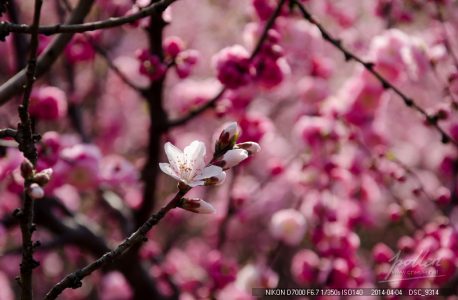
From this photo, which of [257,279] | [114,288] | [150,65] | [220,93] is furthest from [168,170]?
[114,288]

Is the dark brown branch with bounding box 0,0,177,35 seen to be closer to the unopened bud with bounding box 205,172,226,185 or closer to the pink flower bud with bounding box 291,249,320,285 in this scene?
the unopened bud with bounding box 205,172,226,185

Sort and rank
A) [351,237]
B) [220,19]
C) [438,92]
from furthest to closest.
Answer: [220,19] → [438,92] → [351,237]

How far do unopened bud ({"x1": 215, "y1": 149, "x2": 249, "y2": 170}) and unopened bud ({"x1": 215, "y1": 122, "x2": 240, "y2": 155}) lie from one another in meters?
0.04

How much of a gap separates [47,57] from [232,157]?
73cm

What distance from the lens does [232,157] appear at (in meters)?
1.25

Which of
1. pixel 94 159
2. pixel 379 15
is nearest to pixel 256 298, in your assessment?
pixel 94 159

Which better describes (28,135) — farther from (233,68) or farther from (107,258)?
(233,68)

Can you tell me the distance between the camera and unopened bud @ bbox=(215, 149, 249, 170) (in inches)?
48.9

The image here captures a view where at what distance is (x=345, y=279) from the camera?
2613mm

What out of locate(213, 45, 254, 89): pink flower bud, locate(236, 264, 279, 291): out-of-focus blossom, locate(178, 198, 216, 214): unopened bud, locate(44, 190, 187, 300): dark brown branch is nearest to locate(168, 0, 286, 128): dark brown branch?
locate(213, 45, 254, 89): pink flower bud

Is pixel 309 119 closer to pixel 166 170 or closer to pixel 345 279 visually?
pixel 345 279

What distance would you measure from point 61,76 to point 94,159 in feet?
7.65

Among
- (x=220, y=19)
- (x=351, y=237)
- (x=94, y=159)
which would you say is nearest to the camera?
(x=94, y=159)

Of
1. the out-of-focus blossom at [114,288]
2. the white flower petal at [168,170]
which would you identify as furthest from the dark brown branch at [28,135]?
the out-of-focus blossom at [114,288]
